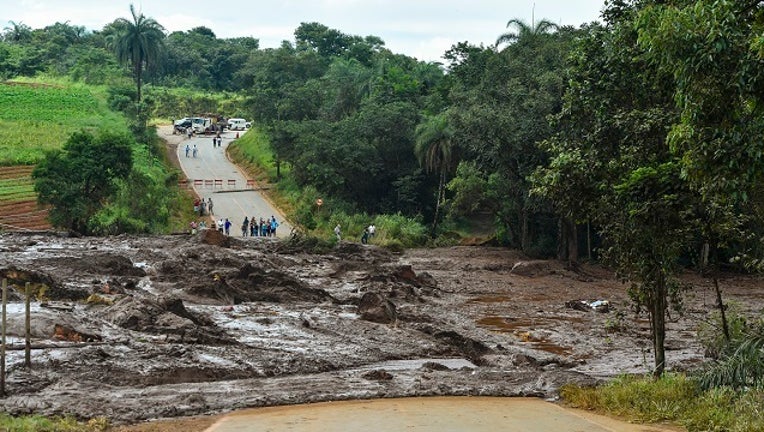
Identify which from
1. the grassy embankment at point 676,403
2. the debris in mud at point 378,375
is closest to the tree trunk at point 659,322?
the grassy embankment at point 676,403

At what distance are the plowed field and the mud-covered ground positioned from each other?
10.0 meters

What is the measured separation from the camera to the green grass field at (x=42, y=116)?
68863mm

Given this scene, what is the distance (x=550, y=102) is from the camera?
152 feet

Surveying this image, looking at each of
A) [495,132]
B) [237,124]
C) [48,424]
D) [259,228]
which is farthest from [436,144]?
[237,124]

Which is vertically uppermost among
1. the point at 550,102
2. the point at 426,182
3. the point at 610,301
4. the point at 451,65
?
the point at 451,65

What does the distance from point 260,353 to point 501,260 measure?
30156 millimetres

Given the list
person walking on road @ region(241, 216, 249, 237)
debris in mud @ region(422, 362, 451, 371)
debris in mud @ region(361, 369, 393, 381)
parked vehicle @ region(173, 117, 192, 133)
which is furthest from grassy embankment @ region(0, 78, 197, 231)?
debris in mud @ region(361, 369, 393, 381)

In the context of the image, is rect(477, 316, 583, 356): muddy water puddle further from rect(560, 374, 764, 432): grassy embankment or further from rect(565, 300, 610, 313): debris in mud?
rect(560, 374, 764, 432): grassy embankment

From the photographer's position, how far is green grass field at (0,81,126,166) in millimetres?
68863

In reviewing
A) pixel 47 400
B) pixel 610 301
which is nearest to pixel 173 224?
pixel 610 301

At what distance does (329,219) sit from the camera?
61.4m

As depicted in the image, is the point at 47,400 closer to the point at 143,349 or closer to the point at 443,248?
Result: the point at 143,349

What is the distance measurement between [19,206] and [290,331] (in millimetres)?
37345

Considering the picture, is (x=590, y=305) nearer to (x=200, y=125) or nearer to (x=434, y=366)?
(x=434, y=366)
